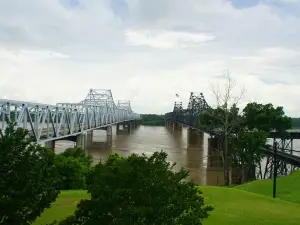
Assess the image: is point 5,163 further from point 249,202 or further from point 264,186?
point 264,186

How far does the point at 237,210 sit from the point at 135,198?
9.85 m

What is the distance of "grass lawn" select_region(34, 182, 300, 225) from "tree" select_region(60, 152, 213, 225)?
20.7 feet

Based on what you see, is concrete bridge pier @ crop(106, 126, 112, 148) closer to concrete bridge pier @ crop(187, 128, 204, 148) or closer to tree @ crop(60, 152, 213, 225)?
concrete bridge pier @ crop(187, 128, 204, 148)

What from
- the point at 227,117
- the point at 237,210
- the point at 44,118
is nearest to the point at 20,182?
the point at 237,210

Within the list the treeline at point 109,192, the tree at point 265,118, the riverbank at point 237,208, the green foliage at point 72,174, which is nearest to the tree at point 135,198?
the treeline at point 109,192

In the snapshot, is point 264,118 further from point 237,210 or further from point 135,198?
point 135,198

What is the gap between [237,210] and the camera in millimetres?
17484

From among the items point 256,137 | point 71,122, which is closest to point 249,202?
point 256,137

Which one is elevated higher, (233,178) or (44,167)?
(44,167)

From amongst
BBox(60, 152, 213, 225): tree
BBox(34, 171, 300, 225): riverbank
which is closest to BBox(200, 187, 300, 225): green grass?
BBox(34, 171, 300, 225): riverbank

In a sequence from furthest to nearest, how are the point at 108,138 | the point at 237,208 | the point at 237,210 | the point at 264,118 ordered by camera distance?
the point at 108,138 → the point at 264,118 → the point at 237,208 → the point at 237,210

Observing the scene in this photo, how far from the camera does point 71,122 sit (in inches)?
2557

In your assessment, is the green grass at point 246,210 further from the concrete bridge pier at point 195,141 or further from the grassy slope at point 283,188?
the concrete bridge pier at point 195,141

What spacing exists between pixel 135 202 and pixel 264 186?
21.1 metres
